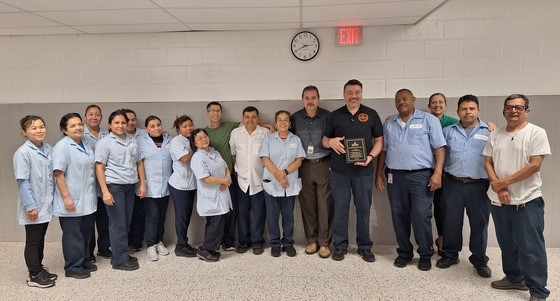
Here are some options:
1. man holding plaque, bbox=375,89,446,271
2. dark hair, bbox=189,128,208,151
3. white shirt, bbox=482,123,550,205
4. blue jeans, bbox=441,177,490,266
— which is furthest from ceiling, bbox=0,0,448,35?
blue jeans, bbox=441,177,490,266

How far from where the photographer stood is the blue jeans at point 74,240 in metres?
3.21

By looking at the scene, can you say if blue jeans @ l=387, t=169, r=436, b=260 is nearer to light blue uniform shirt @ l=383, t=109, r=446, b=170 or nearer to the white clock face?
light blue uniform shirt @ l=383, t=109, r=446, b=170

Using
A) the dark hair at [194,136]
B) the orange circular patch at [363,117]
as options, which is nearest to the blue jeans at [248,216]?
the dark hair at [194,136]

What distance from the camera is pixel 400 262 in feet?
11.3

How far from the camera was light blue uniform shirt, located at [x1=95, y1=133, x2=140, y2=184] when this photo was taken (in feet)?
10.8

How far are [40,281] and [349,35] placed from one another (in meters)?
4.00

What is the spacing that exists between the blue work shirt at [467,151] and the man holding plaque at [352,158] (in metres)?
0.67

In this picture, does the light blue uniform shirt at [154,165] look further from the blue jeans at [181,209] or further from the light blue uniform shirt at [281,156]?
the light blue uniform shirt at [281,156]

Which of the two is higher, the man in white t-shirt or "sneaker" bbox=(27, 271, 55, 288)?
the man in white t-shirt

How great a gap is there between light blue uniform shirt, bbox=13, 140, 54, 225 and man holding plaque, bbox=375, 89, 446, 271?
3.22 m

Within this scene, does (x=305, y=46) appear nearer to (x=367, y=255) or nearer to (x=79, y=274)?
(x=367, y=255)

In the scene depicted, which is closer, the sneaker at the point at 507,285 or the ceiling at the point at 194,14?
the sneaker at the point at 507,285

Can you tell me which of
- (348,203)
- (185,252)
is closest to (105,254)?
(185,252)

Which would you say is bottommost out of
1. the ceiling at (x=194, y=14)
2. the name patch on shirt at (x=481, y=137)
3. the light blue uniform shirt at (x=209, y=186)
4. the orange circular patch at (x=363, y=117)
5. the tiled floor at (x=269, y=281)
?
the tiled floor at (x=269, y=281)
